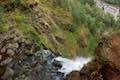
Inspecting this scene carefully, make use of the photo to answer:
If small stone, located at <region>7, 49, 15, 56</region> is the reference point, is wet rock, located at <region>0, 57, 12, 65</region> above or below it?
below

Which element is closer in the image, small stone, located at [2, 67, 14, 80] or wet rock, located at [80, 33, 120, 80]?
wet rock, located at [80, 33, 120, 80]

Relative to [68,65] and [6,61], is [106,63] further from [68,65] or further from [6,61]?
[6,61]

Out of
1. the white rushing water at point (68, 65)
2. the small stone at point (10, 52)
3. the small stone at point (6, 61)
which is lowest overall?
the white rushing water at point (68, 65)

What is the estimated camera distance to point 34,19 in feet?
49.3

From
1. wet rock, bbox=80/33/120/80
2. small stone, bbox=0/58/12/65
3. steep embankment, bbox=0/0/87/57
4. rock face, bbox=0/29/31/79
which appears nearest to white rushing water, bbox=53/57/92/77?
steep embankment, bbox=0/0/87/57

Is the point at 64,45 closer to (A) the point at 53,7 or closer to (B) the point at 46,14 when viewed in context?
(B) the point at 46,14

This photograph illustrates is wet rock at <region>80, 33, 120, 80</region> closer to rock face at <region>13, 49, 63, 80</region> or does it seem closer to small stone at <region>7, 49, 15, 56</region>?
rock face at <region>13, 49, 63, 80</region>

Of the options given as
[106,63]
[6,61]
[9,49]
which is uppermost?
[106,63]

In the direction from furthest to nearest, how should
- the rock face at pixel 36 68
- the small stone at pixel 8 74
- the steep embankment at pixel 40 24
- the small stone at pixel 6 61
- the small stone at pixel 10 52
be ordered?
the steep embankment at pixel 40 24 → the small stone at pixel 10 52 → the small stone at pixel 6 61 → the rock face at pixel 36 68 → the small stone at pixel 8 74

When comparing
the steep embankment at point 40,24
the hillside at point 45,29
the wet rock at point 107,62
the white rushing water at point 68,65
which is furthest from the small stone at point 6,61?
the wet rock at point 107,62

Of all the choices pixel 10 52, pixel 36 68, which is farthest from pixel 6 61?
pixel 36 68

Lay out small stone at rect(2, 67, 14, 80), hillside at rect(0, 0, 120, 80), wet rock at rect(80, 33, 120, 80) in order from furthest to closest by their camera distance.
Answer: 1. hillside at rect(0, 0, 120, 80)
2. small stone at rect(2, 67, 14, 80)
3. wet rock at rect(80, 33, 120, 80)

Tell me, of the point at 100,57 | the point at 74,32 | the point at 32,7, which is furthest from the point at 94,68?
the point at 74,32

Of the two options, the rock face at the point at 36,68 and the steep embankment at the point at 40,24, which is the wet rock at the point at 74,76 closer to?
the rock face at the point at 36,68
